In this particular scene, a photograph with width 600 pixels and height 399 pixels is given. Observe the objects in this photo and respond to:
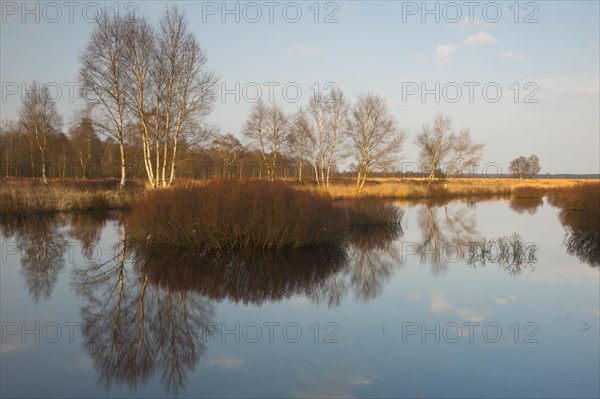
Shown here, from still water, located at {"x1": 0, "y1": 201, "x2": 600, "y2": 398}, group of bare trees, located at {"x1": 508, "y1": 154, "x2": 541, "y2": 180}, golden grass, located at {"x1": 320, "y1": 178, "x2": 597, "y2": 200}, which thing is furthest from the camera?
group of bare trees, located at {"x1": 508, "y1": 154, "x2": 541, "y2": 180}

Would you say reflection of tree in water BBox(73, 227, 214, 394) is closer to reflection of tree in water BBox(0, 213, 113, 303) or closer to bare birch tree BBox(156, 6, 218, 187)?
reflection of tree in water BBox(0, 213, 113, 303)

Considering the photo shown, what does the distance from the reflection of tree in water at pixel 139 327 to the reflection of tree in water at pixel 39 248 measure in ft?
2.40

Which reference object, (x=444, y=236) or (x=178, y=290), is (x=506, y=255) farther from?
(x=178, y=290)

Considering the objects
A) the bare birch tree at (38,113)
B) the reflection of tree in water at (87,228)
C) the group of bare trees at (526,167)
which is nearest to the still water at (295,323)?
the reflection of tree in water at (87,228)

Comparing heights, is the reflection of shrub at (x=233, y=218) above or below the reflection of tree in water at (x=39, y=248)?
above

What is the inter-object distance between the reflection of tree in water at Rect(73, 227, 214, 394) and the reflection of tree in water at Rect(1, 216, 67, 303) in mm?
733

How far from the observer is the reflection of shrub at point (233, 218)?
44.3 feet

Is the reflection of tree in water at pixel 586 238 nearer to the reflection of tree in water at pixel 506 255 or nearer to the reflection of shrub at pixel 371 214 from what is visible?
the reflection of tree in water at pixel 506 255

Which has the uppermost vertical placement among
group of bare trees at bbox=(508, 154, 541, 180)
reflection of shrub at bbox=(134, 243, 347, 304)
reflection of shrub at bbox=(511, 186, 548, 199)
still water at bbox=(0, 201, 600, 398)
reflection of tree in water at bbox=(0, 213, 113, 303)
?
group of bare trees at bbox=(508, 154, 541, 180)

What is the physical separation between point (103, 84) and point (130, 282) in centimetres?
1842

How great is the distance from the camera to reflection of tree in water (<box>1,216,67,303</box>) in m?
9.96

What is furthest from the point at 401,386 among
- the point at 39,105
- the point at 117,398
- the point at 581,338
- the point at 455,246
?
the point at 39,105

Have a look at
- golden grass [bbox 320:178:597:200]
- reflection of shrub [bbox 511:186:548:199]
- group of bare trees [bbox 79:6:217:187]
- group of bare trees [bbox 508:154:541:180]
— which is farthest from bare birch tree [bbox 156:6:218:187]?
group of bare trees [bbox 508:154:541:180]

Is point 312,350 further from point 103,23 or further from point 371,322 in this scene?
point 103,23
